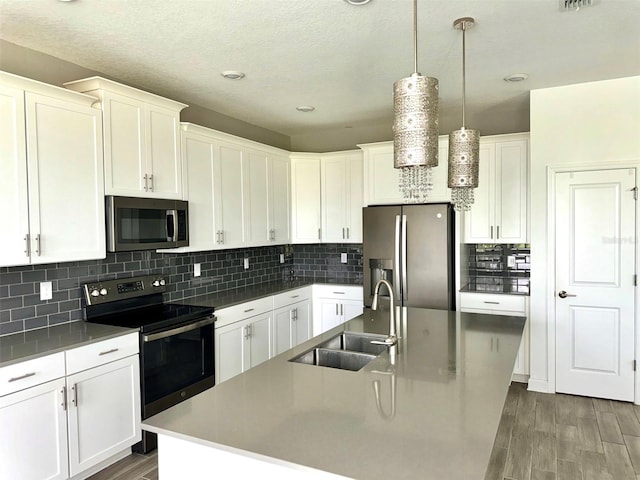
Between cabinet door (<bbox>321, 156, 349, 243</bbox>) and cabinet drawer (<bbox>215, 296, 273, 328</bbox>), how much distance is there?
4.00ft

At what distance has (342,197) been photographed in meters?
5.12

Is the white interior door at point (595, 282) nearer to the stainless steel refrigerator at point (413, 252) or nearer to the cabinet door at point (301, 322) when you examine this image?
the stainless steel refrigerator at point (413, 252)

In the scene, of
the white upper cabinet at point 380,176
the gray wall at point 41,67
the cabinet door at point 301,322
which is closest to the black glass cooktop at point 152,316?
the cabinet door at point 301,322

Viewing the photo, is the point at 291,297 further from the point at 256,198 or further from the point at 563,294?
the point at 563,294

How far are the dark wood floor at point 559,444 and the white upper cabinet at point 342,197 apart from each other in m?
2.38

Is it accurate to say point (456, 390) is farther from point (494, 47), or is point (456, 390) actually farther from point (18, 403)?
point (494, 47)

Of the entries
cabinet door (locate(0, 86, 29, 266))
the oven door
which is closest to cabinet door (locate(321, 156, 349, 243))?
the oven door

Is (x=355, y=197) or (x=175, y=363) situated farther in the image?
(x=355, y=197)

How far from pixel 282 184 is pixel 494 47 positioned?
2697mm

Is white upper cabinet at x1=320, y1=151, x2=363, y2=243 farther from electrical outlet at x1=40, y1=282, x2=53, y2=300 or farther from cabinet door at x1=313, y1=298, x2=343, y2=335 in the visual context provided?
electrical outlet at x1=40, y1=282, x2=53, y2=300

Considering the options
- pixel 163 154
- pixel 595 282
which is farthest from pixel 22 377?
pixel 595 282

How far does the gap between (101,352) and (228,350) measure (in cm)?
125

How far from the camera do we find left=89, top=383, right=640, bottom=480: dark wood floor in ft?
8.94

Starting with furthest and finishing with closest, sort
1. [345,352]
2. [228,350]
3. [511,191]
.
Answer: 1. [511,191]
2. [228,350]
3. [345,352]
